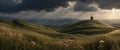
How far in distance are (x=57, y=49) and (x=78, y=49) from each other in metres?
1.32

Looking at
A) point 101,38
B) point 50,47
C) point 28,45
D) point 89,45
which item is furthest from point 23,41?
point 101,38

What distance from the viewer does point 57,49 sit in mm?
16406

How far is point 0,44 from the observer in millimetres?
15422

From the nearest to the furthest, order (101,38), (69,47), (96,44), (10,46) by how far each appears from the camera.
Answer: (10,46)
(69,47)
(96,44)
(101,38)

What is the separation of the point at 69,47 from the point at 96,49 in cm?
182

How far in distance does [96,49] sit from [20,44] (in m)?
4.41

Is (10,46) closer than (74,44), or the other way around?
(10,46)

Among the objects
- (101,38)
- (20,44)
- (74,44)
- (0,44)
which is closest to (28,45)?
(20,44)

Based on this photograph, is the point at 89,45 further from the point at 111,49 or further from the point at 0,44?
the point at 0,44

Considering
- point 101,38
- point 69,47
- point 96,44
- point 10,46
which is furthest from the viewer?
point 101,38

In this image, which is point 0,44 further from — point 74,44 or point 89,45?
point 89,45

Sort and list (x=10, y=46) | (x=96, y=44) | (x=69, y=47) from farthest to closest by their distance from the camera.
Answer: (x=96, y=44)
(x=69, y=47)
(x=10, y=46)

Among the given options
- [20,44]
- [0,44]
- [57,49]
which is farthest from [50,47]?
[0,44]

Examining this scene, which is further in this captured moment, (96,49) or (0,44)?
(96,49)
